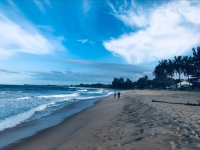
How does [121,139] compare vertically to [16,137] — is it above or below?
above

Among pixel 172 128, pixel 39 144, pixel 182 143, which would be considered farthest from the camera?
pixel 39 144

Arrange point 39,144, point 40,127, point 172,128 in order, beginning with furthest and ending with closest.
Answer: point 40,127, point 39,144, point 172,128

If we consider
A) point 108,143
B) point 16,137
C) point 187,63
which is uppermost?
point 187,63

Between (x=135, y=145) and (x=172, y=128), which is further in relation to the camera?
(x=172, y=128)

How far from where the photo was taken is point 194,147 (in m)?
4.94

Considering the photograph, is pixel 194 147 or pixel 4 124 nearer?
pixel 194 147

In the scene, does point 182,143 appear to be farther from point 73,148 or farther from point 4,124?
point 4,124

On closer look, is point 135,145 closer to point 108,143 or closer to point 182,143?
point 108,143

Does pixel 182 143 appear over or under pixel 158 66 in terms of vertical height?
under

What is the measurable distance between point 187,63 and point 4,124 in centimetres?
6224

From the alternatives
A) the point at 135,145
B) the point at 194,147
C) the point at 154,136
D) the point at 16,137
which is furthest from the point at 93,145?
the point at 16,137

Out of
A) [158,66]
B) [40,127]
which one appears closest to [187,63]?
[158,66]

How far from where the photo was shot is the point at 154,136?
20.1ft

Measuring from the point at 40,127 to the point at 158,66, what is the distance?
2931 inches
